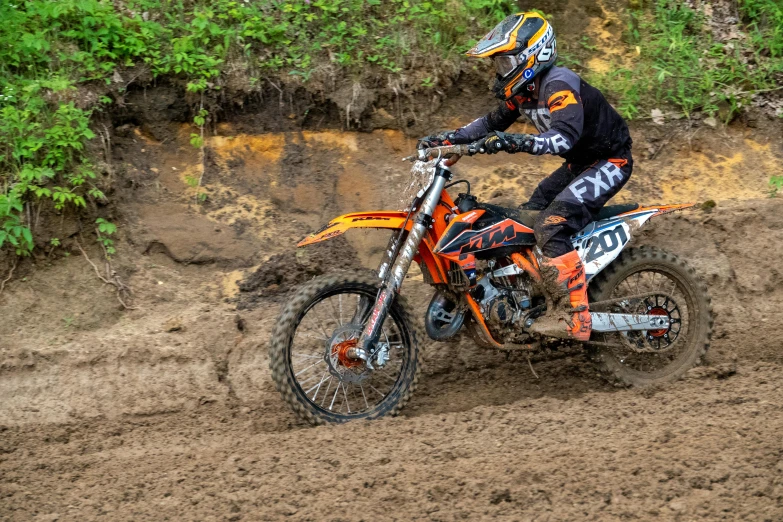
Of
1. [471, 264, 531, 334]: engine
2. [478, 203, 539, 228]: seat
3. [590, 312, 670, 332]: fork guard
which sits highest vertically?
[478, 203, 539, 228]: seat

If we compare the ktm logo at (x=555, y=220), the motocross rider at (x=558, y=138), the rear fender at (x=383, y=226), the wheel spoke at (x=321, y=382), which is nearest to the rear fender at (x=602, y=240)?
the motocross rider at (x=558, y=138)

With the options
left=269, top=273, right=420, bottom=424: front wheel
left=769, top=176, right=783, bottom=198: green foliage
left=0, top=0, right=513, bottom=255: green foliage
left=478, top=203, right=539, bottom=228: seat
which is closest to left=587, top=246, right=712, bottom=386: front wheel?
left=478, top=203, right=539, bottom=228: seat

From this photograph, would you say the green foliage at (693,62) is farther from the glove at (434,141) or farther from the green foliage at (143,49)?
the glove at (434,141)

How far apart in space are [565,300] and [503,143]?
1.16 metres

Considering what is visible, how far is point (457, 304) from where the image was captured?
17.5 feet

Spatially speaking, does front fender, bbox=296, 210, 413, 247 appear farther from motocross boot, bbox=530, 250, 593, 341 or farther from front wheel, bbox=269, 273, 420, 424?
motocross boot, bbox=530, 250, 593, 341

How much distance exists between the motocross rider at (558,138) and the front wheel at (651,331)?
1.29 ft

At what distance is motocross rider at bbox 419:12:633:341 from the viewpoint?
5094 millimetres

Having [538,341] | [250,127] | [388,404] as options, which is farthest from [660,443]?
[250,127]

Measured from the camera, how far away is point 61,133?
6.40 metres

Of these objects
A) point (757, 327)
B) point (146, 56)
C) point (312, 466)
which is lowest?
point (757, 327)

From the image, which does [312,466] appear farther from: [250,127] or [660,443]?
[250,127]

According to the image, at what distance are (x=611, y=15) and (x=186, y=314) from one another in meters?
5.09

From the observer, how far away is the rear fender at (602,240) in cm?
548
